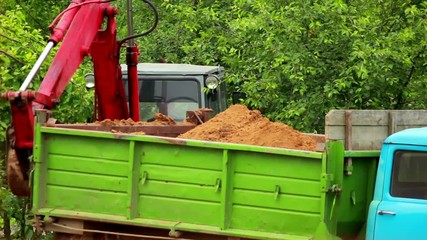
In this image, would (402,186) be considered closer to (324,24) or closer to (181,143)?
(181,143)

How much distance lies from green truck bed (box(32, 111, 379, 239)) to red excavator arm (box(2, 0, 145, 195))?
1.55ft

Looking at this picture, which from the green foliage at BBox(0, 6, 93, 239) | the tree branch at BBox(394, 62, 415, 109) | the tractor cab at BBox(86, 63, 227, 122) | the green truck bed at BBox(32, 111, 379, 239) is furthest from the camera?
the tractor cab at BBox(86, 63, 227, 122)

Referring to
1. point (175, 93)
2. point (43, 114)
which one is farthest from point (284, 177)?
point (175, 93)

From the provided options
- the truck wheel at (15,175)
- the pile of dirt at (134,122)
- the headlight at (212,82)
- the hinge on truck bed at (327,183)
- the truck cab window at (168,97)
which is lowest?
the truck wheel at (15,175)

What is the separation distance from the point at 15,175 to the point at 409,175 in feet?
11.6

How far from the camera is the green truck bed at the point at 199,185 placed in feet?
21.1

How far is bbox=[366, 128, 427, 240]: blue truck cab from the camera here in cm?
617

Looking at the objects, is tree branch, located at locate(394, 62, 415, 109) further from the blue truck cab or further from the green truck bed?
the blue truck cab

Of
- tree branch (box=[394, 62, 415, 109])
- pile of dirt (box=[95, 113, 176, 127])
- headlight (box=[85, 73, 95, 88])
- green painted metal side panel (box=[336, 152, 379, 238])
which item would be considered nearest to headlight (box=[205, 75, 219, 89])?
headlight (box=[85, 73, 95, 88])

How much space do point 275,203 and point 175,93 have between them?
19.4 feet

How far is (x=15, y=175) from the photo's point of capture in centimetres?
785

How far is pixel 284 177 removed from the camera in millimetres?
6516

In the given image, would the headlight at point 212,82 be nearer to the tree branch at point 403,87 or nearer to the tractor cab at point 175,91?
the tractor cab at point 175,91

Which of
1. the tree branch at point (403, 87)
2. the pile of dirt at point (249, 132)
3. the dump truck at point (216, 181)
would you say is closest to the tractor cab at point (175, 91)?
the tree branch at point (403, 87)
